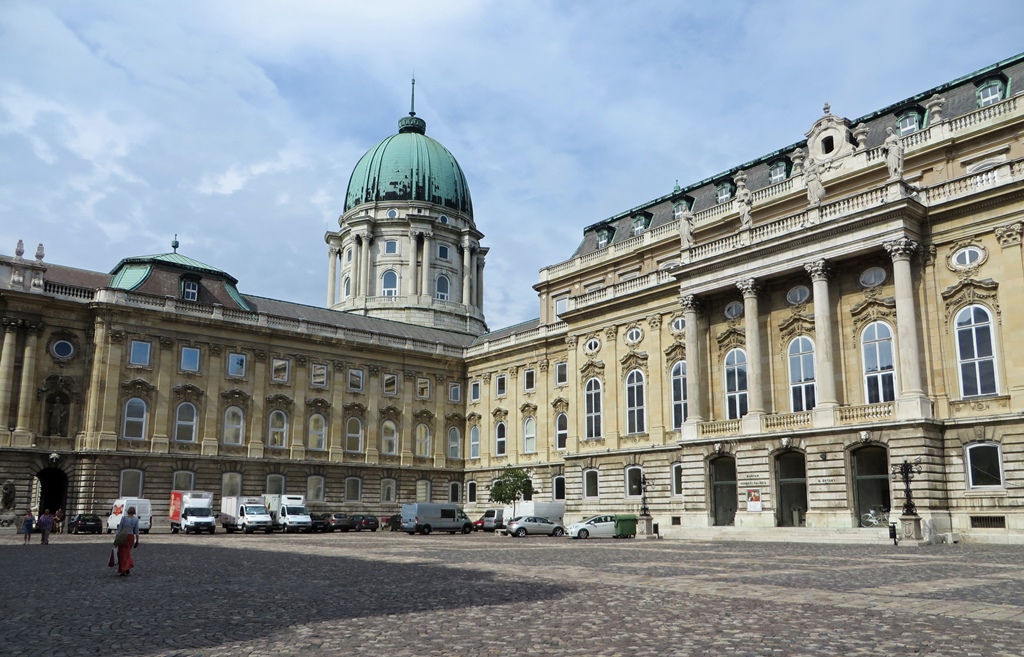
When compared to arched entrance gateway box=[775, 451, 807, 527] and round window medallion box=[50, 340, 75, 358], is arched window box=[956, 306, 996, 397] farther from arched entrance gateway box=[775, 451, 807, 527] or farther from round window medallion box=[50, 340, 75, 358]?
round window medallion box=[50, 340, 75, 358]

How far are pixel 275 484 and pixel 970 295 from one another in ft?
157

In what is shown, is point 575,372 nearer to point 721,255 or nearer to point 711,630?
point 721,255

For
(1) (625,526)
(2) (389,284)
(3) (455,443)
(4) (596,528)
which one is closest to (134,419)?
(3) (455,443)

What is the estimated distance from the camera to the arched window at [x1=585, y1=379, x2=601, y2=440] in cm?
5934

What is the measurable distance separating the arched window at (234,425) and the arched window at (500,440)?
20.3m

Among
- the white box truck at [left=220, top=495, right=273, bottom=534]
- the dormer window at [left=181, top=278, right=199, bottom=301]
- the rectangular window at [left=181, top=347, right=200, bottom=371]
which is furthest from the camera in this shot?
the dormer window at [left=181, top=278, right=199, bottom=301]

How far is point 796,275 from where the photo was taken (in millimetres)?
47156

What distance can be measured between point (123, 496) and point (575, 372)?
31.3m

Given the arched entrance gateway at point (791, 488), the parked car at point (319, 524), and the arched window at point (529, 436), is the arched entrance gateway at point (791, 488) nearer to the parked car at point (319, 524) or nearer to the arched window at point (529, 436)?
the arched window at point (529, 436)

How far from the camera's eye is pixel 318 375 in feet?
228

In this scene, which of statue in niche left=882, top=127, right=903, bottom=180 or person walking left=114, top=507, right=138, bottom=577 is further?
statue in niche left=882, top=127, right=903, bottom=180

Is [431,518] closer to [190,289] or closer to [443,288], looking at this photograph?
[190,289]

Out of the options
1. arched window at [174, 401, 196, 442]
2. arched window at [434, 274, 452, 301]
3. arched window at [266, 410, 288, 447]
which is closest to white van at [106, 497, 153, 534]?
arched window at [174, 401, 196, 442]

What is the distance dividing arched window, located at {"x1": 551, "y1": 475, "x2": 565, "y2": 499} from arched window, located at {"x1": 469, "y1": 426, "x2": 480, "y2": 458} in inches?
443
